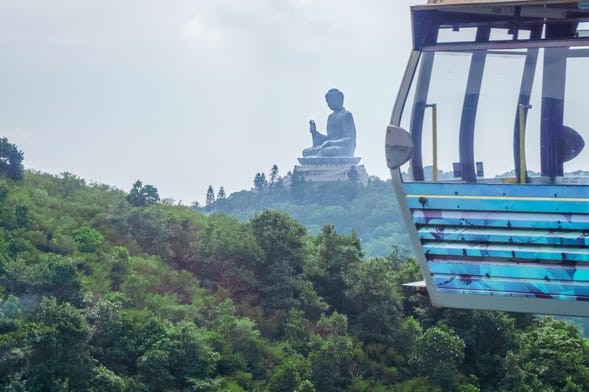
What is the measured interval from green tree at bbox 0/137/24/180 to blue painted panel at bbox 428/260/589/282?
796 inches

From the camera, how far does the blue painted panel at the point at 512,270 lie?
739cm

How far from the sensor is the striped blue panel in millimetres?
7363

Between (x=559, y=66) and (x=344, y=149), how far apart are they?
6095 cm

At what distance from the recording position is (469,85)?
25.9 ft

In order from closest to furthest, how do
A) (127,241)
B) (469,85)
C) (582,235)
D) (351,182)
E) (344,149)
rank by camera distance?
(582,235)
(469,85)
(127,241)
(344,149)
(351,182)

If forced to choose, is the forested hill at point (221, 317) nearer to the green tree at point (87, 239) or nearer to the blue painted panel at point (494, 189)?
the green tree at point (87, 239)

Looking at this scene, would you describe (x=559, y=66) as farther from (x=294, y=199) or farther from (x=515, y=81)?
(x=294, y=199)

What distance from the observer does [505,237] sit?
7.55 metres

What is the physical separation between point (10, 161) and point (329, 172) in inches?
1821

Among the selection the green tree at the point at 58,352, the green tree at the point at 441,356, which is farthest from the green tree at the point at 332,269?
the green tree at the point at 58,352

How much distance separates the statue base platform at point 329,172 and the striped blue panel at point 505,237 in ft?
206

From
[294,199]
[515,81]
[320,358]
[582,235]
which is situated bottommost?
[320,358]

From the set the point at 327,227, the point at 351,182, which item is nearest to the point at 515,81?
the point at 327,227

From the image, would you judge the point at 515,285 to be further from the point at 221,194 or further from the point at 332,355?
the point at 221,194
